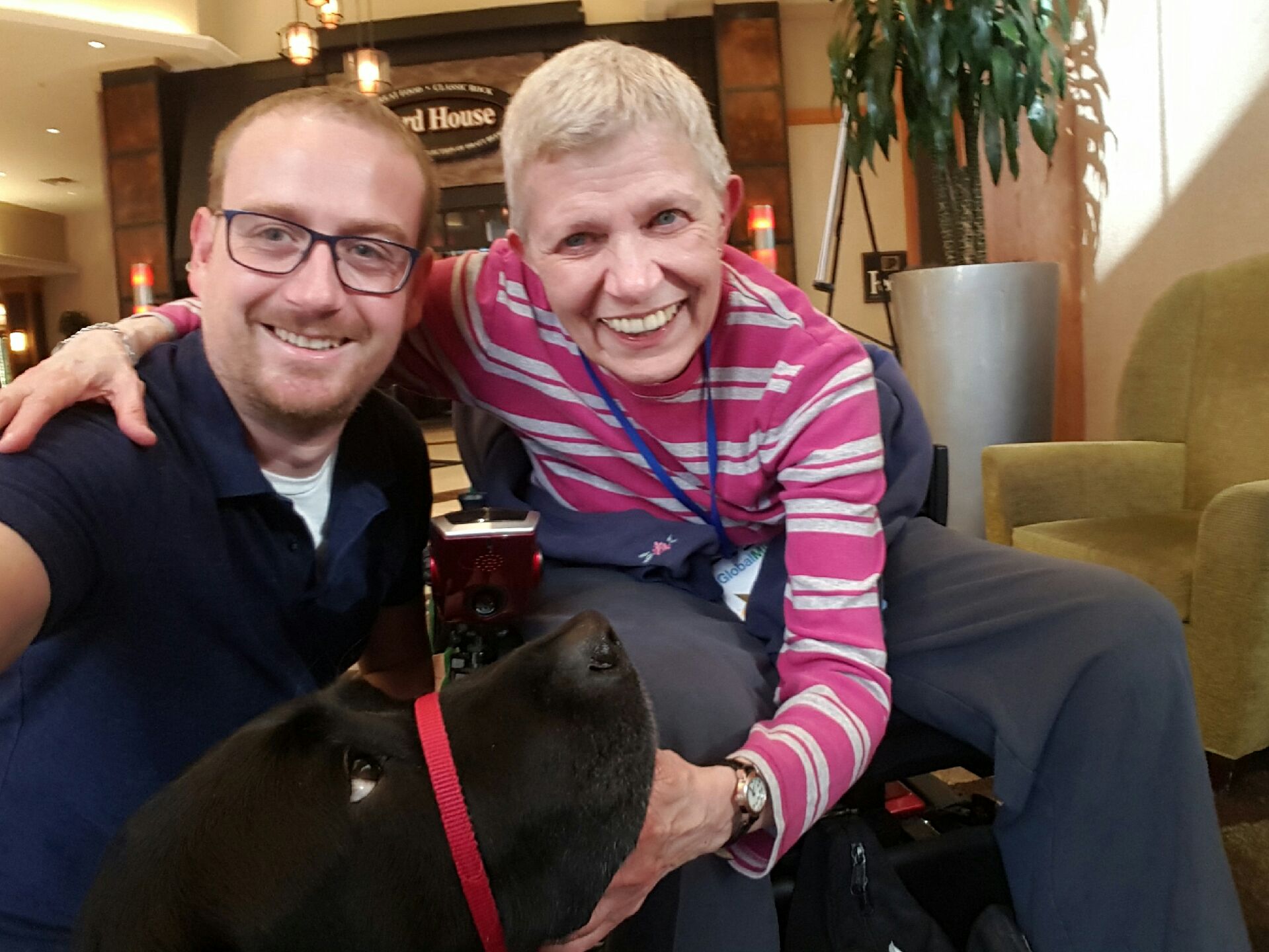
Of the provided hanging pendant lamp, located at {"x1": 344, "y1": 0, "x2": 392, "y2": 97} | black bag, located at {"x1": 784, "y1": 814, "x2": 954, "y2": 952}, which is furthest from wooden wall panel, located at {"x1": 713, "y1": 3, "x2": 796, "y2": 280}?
black bag, located at {"x1": 784, "y1": 814, "x2": 954, "y2": 952}

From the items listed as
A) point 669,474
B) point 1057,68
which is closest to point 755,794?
point 669,474

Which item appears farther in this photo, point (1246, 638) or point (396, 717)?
point (1246, 638)

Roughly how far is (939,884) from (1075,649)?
1.18 ft

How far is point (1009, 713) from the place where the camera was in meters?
0.90

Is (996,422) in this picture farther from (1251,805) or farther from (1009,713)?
(1009,713)

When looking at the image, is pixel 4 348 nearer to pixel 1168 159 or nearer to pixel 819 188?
pixel 819 188

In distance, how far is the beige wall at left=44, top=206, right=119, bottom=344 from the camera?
1028 cm

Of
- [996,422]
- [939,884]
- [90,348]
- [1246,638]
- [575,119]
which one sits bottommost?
[939,884]

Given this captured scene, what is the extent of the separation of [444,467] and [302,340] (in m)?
4.46

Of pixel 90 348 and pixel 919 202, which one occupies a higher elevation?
pixel 919 202

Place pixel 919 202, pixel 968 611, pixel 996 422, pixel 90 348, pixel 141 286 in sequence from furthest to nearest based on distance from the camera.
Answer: pixel 141 286 → pixel 919 202 → pixel 996 422 → pixel 968 611 → pixel 90 348

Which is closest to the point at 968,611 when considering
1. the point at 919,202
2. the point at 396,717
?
the point at 396,717

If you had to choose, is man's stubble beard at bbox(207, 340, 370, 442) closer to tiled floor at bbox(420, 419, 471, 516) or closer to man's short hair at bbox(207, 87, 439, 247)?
man's short hair at bbox(207, 87, 439, 247)

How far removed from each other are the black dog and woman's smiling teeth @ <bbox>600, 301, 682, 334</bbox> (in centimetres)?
39
